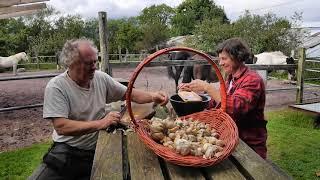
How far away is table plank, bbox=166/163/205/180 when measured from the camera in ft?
5.48

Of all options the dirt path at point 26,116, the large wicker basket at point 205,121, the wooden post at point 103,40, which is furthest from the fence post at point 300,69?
the large wicker basket at point 205,121

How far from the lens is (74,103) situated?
262 cm

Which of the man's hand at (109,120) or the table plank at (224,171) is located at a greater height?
the man's hand at (109,120)

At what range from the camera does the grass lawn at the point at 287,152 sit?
416cm

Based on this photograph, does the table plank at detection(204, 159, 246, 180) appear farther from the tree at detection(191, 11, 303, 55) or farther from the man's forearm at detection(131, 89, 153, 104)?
the tree at detection(191, 11, 303, 55)

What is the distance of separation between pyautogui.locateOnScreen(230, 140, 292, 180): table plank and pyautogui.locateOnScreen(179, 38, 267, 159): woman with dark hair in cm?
53

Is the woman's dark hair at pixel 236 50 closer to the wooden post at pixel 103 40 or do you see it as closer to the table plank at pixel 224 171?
the table plank at pixel 224 171

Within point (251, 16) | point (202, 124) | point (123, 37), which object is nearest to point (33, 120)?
point (202, 124)

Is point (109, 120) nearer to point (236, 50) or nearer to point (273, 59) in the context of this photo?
point (236, 50)

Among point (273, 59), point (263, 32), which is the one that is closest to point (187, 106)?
point (273, 59)

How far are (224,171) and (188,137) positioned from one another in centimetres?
28

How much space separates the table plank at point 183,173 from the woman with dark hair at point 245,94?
83 centimetres

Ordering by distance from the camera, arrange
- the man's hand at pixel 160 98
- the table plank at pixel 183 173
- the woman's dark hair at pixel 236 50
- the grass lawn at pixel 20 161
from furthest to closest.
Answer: the grass lawn at pixel 20 161 < the man's hand at pixel 160 98 < the woman's dark hair at pixel 236 50 < the table plank at pixel 183 173

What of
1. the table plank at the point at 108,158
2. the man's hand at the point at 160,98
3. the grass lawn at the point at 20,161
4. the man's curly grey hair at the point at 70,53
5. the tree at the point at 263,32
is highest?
the tree at the point at 263,32
